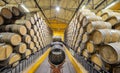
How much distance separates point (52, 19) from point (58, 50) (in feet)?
74.9

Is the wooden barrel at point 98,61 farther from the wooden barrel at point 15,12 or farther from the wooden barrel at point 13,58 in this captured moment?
the wooden barrel at point 15,12

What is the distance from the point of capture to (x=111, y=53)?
3158 millimetres

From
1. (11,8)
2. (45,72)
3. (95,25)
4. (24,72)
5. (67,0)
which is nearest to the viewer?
(95,25)

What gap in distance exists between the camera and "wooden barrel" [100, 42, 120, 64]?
9.67 ft

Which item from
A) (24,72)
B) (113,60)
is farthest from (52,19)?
(113,60)

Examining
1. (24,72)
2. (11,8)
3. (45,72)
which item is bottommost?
(45,72)

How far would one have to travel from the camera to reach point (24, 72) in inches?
191

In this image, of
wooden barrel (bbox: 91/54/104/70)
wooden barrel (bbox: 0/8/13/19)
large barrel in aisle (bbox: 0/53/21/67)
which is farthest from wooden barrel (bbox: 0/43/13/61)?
wooden barrel (bbox: 91/54/104/70)

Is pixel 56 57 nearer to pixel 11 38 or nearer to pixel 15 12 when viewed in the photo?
pixel 11 38

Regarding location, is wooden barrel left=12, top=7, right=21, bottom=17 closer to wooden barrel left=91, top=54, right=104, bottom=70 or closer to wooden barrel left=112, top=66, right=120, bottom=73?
wooden barrel left=91, top=54, right=104, bottom=70

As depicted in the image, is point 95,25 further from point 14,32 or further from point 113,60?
point 14,32

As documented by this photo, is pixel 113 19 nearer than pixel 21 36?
Yes

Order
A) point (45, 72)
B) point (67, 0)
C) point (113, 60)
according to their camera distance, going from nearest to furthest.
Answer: point (113, 60) → point (45, 72) → point (67, 0)

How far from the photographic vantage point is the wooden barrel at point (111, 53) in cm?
295
